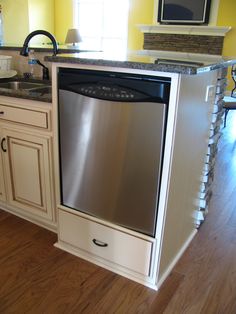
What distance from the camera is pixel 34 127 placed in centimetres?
180

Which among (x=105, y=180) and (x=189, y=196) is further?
(x=189, y=196)

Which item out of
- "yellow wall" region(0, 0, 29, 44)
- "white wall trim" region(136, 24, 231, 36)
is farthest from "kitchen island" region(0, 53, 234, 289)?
"yellow wall" region(0, 0, 29, 44)

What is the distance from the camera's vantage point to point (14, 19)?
6.97 metres

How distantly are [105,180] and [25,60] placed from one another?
5.04 feet

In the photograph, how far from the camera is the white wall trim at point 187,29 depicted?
618 cm

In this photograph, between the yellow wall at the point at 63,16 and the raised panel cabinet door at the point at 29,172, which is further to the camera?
the yellow wall at the point at 63,16

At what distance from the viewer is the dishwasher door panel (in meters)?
1.37

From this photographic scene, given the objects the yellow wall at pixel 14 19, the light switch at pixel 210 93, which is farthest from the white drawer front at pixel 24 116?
the yellow wall at pixel 14 19

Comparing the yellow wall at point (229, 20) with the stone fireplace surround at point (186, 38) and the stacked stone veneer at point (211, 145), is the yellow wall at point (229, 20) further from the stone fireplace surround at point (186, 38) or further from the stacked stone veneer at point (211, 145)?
the stacked stone veneer at point (211, 145)

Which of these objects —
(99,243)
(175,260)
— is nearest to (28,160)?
(99,243)

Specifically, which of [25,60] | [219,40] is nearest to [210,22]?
[219,40]

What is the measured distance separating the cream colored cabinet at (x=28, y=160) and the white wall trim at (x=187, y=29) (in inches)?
→ 217

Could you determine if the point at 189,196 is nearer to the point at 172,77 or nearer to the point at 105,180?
the point at 105,180

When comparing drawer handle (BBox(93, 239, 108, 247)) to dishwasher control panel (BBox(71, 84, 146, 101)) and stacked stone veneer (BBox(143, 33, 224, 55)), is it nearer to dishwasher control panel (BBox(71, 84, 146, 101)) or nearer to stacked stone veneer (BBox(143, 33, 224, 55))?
dishwasher control panel (BBox(71, 84, 146, 101))
